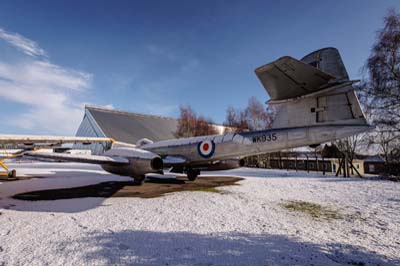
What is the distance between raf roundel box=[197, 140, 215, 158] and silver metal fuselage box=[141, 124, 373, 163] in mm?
126

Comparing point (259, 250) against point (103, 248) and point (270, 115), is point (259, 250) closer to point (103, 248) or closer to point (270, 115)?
point (103, 248)

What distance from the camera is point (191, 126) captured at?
36062 millimetres

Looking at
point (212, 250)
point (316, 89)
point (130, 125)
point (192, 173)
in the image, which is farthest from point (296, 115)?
point (130, 125)

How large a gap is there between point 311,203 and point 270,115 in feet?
90.5

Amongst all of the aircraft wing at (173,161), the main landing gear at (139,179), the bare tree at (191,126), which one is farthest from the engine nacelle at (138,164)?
the bare tree at (191,126)

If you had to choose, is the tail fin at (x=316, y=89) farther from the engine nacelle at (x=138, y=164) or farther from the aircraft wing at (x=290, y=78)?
the engine nacelle at (x=138, y=164)

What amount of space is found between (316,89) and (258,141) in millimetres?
2849

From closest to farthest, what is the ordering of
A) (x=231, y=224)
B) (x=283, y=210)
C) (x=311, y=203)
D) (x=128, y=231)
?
1. (x=128, y=231)
2. (x=231, y=224)
3. (x=283, y=210)
4. (x=311, y=203)

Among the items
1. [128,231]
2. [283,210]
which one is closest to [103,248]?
[128,231]

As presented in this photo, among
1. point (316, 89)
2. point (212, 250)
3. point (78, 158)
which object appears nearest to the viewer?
point (212, 250)

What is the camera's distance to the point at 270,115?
32.7 m

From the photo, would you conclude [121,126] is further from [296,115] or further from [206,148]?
[296,115]

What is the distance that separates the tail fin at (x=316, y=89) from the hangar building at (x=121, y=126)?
32.0 metres

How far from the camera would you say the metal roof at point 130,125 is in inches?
1667
